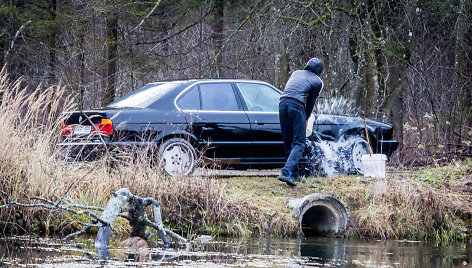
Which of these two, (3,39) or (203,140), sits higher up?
(3,39)

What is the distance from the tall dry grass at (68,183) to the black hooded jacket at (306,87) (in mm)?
1980

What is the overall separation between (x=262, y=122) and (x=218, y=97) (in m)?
0.76

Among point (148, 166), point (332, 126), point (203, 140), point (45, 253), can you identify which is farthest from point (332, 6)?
point (45, 253)

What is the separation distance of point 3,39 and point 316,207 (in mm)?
14823

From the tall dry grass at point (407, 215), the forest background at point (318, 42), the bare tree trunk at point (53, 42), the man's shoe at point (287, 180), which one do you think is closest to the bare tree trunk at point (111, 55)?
A: the forest background at point (318, 42)

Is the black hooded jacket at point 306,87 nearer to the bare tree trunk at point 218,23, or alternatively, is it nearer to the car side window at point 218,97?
the car side window at point 218,97

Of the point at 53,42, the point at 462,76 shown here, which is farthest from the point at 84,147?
the point at 53,42

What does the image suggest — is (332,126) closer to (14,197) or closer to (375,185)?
(375,185)

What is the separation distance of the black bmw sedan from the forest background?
2610 mm

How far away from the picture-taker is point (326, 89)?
18984 millimetres

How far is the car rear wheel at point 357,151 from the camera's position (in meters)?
12.5

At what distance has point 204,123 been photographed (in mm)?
11195

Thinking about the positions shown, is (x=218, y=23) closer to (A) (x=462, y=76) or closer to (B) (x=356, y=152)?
(A) (x=462, y=76)

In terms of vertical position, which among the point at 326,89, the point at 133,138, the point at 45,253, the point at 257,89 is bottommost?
the point at 45,253
